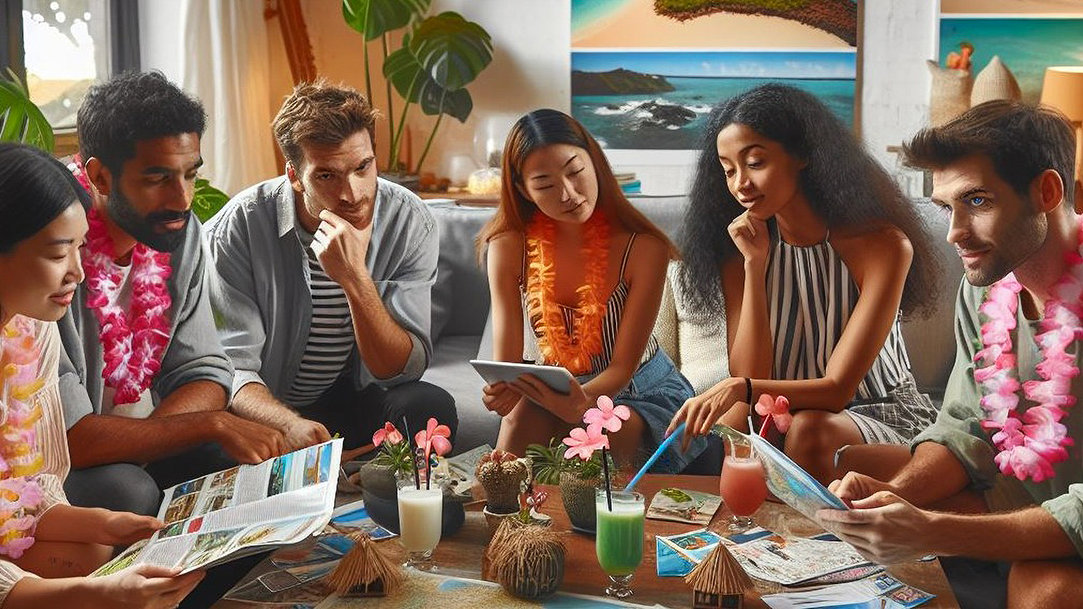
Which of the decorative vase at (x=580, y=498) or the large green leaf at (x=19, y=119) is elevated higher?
the large green leaf at (x=19, y=119)

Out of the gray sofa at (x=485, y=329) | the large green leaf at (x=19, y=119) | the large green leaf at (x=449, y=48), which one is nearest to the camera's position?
the large green leaf at (x=19, y=119)

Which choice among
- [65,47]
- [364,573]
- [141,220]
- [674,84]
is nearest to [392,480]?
[364,573]

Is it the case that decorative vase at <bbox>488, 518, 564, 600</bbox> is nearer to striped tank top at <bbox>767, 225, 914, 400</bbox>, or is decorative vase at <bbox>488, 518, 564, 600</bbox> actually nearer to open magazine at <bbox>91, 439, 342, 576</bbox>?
open magazine at <bbox>91, 439, 342, 576</bbox>

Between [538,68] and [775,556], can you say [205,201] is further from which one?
[538,68]

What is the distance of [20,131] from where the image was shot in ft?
7.36

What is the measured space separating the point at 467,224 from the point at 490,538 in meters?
1.54

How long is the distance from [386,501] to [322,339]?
0.78 metres

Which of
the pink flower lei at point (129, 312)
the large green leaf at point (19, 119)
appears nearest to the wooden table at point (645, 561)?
the pink flower lei at point (129, 312)

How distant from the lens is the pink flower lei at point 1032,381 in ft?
6.25

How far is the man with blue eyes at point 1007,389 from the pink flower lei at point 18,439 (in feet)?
4.01

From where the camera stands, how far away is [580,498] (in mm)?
1954

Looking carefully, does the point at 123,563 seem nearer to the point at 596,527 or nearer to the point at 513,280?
the point at 596,527

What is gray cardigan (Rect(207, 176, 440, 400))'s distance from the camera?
261 cm

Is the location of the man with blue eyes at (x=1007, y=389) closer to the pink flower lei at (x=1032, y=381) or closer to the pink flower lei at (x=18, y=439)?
the pink flower lei at (x=1032, y=381)
